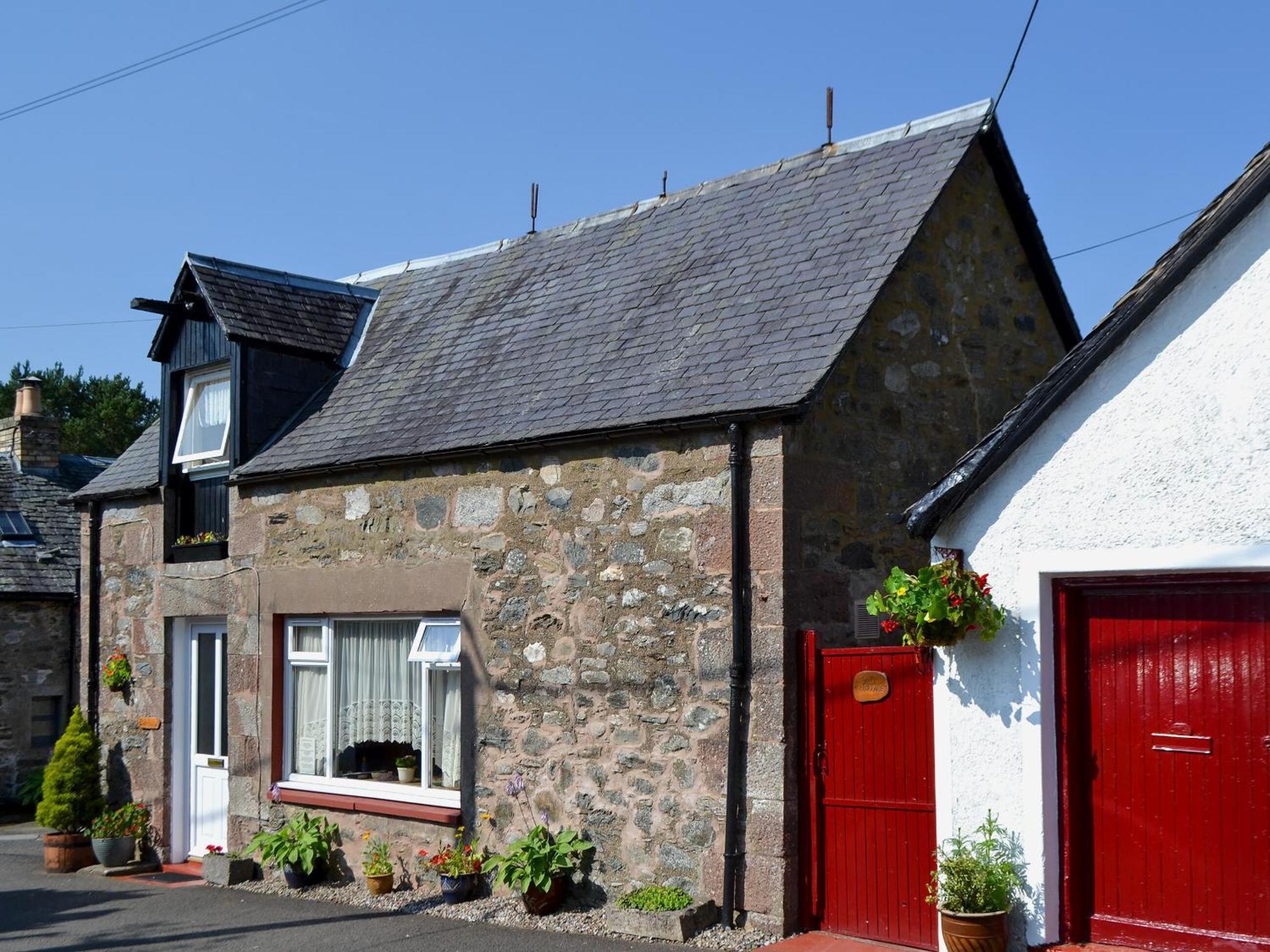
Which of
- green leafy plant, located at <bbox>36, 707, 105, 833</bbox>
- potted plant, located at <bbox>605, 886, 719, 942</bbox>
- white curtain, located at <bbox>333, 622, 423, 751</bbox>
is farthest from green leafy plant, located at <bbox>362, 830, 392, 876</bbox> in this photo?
green leafy plant, located at <bbox>36, 707, 105, 833</bbox>

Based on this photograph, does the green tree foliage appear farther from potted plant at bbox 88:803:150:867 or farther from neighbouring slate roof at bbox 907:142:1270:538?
neighbouring slate roof at bbox 907:142:1270:538

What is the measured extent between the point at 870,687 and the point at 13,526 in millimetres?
16021

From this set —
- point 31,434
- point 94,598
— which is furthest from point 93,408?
point 94,598

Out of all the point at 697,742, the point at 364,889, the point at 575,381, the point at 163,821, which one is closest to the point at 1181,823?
the point at 697,742

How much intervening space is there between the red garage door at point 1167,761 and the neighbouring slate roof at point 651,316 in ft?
8.21

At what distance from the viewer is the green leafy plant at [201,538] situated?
1279 centimetres

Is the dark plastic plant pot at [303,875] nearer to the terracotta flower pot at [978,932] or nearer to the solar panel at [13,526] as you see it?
the terracotta flower pot at [978,932]

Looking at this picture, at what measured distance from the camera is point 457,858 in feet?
32.7

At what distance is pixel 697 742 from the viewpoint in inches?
343

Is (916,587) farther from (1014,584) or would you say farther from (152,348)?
(152,348)

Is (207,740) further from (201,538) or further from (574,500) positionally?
(574,500)

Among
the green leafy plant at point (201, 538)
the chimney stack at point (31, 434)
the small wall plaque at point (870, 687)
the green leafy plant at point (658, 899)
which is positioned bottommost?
the green leafy plant at point (658, 899)

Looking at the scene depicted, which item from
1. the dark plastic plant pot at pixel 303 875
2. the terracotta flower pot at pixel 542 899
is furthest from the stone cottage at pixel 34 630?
the terracotta flower pot at pixel 542 899

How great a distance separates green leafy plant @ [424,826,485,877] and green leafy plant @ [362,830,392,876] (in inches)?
12.4
